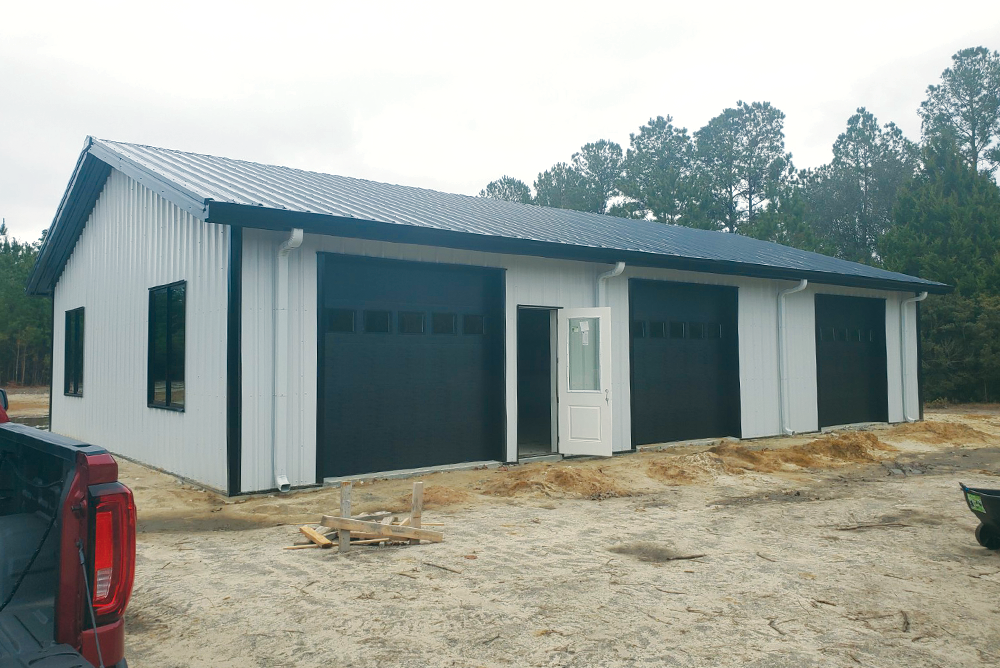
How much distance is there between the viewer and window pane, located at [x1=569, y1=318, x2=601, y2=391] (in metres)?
10.3

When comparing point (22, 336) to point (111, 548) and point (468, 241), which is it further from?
point (111, 548)

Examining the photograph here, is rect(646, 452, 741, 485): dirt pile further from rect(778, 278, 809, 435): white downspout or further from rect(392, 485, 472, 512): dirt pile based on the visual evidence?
rect(778, 278, 809, 435): white downspout

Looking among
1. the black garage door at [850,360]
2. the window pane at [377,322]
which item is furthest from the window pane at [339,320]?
the black garage door at [850,360]

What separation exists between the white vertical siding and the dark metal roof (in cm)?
34

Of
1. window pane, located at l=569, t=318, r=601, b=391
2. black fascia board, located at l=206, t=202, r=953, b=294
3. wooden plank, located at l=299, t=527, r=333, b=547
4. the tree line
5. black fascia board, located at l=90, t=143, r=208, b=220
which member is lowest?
wooden plank, located at l=299, t=527, r=333, b=547

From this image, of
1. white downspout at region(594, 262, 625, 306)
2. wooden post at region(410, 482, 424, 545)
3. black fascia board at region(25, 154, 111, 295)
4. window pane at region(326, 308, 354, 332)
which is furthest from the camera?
black fascia board at region(25, 154, 111, 295)

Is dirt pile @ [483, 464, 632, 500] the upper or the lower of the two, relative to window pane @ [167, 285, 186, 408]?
lower

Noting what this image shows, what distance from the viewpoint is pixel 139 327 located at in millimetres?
10422

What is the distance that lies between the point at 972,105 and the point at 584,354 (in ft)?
120

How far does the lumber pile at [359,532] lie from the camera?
5.54 m

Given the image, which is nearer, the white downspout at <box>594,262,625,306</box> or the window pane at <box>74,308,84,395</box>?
the white downspout at <box>594,262,625,306</box>

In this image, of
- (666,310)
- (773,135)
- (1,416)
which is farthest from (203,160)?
(773,135)

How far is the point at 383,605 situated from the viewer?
426 cm

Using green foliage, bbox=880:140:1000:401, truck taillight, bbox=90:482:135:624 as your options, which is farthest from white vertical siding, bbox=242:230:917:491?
green foliage, bbox=880:140:1000:401
